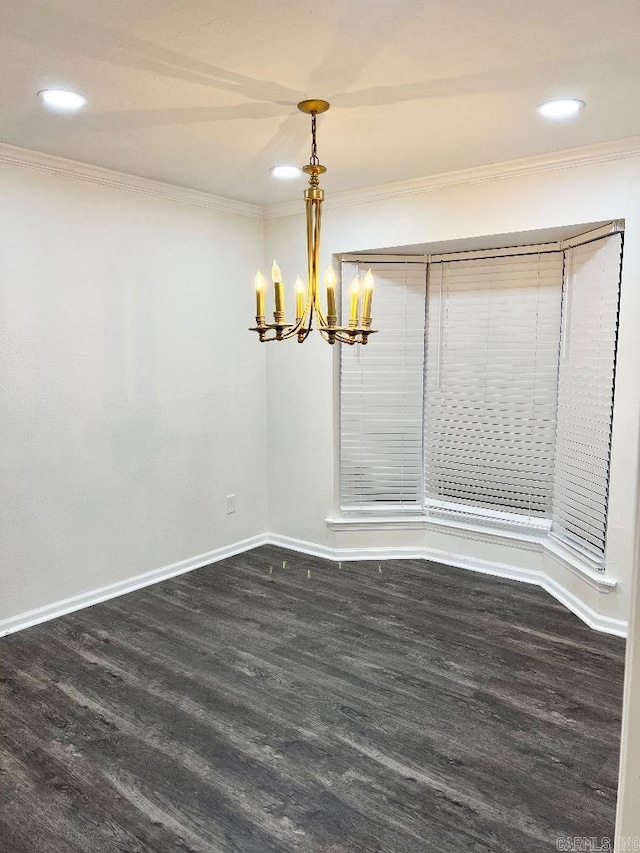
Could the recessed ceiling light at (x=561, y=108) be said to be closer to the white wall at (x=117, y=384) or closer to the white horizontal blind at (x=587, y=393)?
the white horizontal blind at (x=587, y=393)

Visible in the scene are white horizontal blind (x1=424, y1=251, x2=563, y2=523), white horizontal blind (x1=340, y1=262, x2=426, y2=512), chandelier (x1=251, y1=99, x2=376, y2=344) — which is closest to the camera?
chandelier (x1=251, y1=99, x2=376, y2=344)

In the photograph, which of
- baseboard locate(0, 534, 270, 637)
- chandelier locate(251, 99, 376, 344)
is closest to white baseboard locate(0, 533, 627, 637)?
baseboard locate(0, 534, 270, 637)

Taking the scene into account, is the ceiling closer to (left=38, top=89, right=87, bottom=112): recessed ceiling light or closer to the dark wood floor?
(left=38, top=89, right=87, bottom=112): recessed ceiling light

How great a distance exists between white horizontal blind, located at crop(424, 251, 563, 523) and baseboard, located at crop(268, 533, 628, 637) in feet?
1.13

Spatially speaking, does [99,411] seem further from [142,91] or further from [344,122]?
[344,122]

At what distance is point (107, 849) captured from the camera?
1.88 meters

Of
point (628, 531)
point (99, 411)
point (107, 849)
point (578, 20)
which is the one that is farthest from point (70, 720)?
point (578, 20)

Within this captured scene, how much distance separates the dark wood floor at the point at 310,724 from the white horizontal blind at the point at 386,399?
88cm

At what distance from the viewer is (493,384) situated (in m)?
4.14

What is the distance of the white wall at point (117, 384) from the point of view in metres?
3.29

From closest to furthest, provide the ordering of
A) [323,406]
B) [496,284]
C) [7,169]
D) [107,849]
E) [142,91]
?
[107,849]
[142,91]
[7,169]
[496,284]
[323,406]

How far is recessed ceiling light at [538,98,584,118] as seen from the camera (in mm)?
2553

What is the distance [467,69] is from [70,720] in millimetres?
2962

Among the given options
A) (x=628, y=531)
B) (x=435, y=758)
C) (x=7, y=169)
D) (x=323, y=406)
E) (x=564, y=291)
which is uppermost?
(x=7, y=169)
